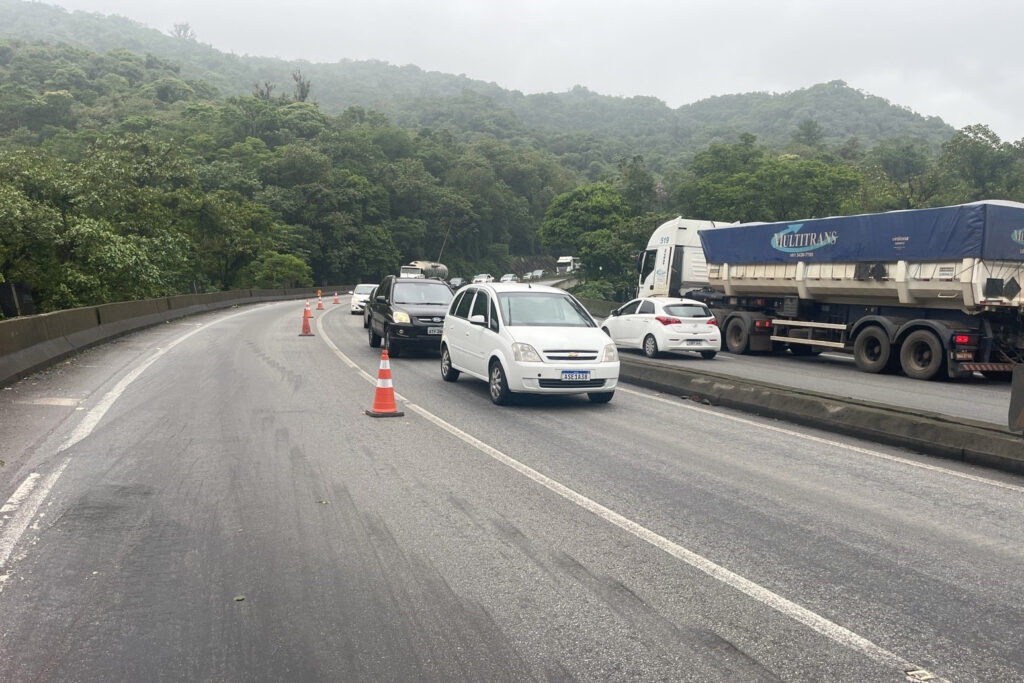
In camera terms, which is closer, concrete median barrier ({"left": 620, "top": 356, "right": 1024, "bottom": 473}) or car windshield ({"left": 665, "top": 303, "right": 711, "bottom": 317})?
concrete median barrier ({"left": 620, "top": 356, "right": 1024, "bottom": 473})

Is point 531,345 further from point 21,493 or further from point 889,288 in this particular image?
point 889,288

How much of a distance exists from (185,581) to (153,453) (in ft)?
12.1

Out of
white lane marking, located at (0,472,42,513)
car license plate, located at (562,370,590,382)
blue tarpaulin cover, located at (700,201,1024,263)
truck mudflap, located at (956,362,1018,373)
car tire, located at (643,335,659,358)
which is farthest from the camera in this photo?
car tire, located at (643,335,659,358)

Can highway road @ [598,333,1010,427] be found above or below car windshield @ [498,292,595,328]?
below

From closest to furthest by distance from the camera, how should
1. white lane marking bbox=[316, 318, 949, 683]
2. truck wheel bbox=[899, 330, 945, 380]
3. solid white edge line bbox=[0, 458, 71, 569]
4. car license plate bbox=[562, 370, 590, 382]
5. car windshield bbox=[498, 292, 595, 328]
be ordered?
white lane marking bbox=[316, 318, 949, 683] → solid white edge line bbox=[0, 458, 71, 569] → car license plate bbox=[562, 370, 590, 382] → car windshield bbox=[498, 292, 595, 328] → truck wheel bbox=[899, 330, 945, 380]

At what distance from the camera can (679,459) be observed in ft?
26.4

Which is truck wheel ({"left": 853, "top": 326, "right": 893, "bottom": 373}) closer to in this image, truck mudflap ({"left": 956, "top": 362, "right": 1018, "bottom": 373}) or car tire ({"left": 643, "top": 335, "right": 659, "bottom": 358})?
truck mudflap ({"left": 956, "top": 362, "right": 1018, "bottom": 373})

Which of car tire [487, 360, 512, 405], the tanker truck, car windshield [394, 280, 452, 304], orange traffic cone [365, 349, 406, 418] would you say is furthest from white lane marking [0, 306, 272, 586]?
the tanker truck

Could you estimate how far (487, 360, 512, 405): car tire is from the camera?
446 inches

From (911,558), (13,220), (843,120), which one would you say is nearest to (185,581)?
(911,558)

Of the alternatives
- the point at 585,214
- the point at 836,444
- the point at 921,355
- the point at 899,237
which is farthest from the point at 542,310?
the point at 585,214

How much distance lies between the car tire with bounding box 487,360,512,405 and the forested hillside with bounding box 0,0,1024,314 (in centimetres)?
1843

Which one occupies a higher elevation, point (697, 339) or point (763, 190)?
point (763, 190)

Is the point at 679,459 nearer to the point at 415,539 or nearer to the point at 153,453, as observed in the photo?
the point at 415,539
